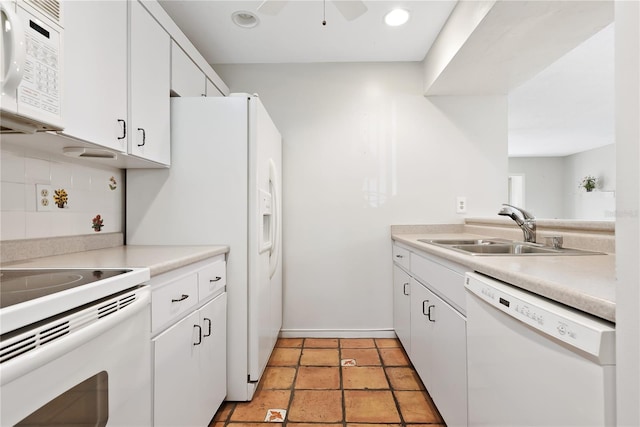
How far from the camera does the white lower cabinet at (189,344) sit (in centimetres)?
114

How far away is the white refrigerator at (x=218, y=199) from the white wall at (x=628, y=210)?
1.54m

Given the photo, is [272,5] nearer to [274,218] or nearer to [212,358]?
[274,218]

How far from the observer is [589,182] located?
646 centimetres

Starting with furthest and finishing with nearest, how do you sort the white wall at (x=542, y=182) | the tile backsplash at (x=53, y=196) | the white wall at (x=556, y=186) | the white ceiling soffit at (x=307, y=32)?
the white wall at (x=542, y=182)
the white wall at (x=556, y=186)
the white ceiling soffit at (x=307, y=32)
the tile backsplash at (x=53, y=196)

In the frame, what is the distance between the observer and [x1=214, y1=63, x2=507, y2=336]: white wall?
9.18 ft

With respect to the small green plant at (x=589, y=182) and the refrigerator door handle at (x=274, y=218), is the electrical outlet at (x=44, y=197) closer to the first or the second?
the refrigerator door handle at (x=274, y=218)

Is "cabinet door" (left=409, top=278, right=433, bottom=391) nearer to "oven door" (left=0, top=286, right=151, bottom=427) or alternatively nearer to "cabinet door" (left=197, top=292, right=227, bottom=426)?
"cabinet door" (left=197, top=292, right=227, bottom=426)

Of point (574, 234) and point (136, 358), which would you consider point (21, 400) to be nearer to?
point (136, 358)

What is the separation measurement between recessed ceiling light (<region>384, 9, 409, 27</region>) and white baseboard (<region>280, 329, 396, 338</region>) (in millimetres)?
2343

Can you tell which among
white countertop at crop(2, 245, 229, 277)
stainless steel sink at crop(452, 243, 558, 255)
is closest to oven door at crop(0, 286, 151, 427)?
white countertop at crop(2, 245, 229, 277)

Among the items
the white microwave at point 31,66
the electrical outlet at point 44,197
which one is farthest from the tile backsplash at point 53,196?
the white microwave at point 31,66

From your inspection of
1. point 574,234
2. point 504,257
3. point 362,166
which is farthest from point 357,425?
point 362,166

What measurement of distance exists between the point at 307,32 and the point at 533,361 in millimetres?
2337

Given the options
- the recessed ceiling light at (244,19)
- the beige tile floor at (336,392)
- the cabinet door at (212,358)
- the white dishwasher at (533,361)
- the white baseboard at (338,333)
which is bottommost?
the beige tile floor at (336,392)
